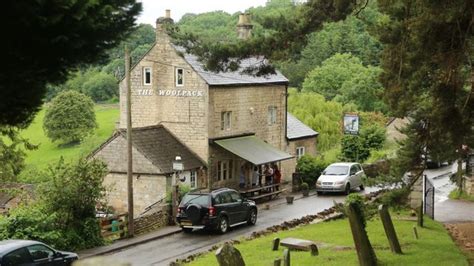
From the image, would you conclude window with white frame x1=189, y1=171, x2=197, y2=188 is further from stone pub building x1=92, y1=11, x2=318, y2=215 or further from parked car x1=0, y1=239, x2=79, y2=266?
parked car x1=0, y1=239, x2=79, y2=266

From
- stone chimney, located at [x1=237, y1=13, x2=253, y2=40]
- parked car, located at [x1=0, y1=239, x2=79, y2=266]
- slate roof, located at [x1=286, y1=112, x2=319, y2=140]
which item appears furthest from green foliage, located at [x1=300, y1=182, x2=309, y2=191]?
parked car, located at [x1=0, y1=239, x2=79, y2=266]

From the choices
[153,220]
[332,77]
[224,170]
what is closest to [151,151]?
[224,170]

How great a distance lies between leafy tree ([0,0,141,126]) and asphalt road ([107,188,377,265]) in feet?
44.3

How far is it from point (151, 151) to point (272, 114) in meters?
11.6

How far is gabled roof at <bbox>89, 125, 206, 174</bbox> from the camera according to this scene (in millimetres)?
34875

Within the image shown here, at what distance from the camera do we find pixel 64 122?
8706cm

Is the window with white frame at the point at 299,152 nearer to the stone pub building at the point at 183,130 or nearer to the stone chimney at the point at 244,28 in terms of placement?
the stone pub building at the point at 183,130

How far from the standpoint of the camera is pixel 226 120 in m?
39.9

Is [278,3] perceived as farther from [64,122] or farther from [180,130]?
[180,130]

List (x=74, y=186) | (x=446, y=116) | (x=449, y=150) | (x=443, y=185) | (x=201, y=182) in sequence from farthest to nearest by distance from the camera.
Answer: (x=443, y=185), (x=201, y=182), (x=74, y=186), (x=449, y=150), (x=446, y=116)

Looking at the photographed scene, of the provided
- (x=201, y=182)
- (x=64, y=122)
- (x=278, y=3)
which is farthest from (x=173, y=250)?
(x=278, y=3)

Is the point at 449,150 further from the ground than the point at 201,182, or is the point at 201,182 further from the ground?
the point at 449,150

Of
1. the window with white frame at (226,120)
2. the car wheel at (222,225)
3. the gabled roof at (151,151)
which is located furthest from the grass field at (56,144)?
the car wheel at (222,225)

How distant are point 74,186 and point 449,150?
13.4 metres
